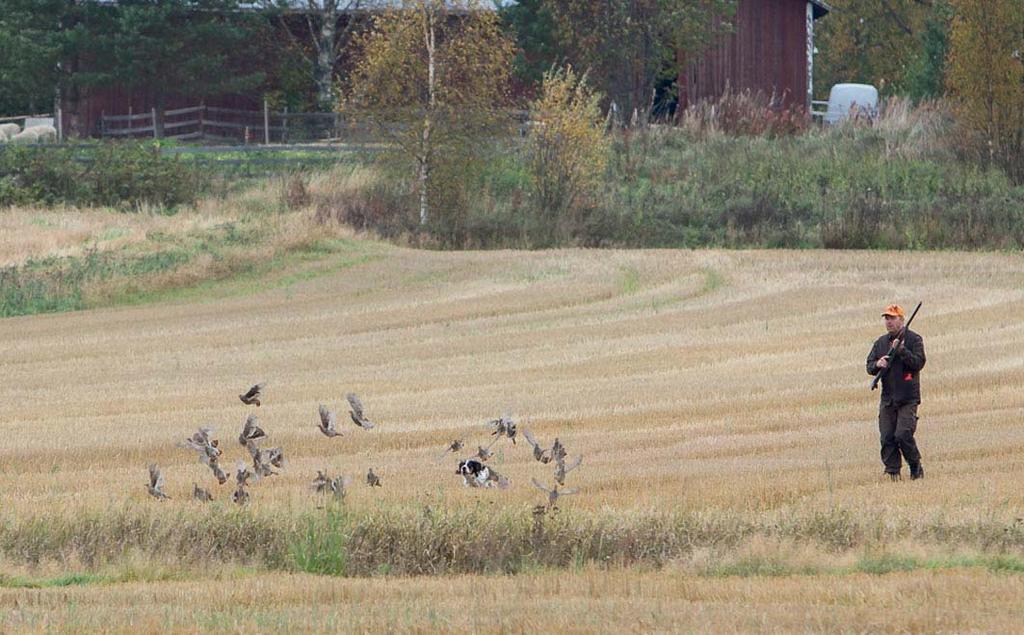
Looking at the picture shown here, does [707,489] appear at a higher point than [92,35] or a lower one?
lower

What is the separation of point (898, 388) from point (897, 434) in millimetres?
404

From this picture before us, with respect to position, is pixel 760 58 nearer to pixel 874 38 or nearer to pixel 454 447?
pixel 874 38

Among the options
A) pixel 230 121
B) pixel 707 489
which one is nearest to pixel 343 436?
pixel 707 489

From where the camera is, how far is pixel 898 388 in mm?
15211

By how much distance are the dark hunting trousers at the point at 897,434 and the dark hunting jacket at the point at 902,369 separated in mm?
75

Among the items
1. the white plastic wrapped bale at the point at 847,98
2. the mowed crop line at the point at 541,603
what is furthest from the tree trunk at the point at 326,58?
the mowed crop line at the point at 541,603

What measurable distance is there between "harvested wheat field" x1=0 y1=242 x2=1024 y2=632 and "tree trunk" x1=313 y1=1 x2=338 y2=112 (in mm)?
25476

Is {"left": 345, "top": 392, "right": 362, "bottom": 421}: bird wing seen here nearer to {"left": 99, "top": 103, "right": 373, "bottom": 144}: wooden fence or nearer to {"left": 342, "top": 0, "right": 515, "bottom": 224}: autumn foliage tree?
{"left": 342, "top": 0, "right": 515, "bottom": 224}: autumn foliage tree

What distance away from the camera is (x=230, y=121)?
192ft

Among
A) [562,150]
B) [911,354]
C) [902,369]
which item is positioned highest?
[562,150]

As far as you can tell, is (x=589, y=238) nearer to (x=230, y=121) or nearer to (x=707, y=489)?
(x=230, y=121)

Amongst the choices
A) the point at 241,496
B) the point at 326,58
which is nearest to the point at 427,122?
the point at 326,58

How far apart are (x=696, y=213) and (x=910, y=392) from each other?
28171 millimetres

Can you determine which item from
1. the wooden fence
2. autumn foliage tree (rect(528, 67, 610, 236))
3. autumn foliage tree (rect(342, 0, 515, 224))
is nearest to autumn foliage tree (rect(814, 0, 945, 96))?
the wooden fence
